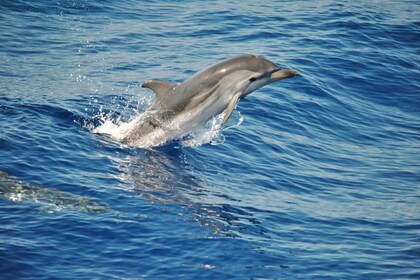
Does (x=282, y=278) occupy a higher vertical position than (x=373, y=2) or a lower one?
lower

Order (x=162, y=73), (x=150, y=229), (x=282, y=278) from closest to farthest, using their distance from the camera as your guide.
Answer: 1. (x=282, y=278)
2. (x=150, y=229)
3. (x=162, y=73)

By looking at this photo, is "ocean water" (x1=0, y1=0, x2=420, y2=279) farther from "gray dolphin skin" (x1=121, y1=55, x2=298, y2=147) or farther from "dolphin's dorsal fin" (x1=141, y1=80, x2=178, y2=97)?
"dolphin's dorsal fin" (x1=141, y1=80, x2=178, y2=97)

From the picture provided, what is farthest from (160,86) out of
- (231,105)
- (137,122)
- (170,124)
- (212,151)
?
(212,151)

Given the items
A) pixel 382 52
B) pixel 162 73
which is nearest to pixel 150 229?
pixel 162 73

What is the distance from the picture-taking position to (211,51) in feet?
78.5

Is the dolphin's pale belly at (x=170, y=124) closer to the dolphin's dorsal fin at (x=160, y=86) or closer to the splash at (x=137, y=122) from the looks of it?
the splash at (x=137, y=122)

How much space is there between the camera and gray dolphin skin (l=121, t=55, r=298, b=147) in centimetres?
1538

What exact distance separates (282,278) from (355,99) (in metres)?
11.5

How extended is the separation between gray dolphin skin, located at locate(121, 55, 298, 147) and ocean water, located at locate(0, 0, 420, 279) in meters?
0.80

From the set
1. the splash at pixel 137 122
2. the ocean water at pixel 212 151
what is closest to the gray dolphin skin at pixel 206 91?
the splash at pixel 137 122

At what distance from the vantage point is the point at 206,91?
50.7ft

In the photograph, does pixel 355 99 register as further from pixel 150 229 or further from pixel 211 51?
pixel 150 229

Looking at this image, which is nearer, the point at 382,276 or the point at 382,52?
the point at 382,276

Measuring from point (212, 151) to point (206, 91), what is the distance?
2.19 m
